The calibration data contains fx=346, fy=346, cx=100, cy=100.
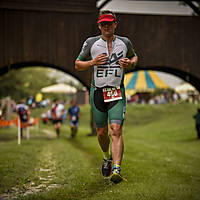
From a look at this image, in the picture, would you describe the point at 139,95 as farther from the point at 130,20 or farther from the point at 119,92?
the point at 119,92

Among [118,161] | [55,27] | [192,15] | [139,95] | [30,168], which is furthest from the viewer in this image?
[139,95]

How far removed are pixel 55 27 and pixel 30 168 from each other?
10.5 m

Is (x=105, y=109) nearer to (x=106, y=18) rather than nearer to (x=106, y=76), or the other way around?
(x=106, y=76)

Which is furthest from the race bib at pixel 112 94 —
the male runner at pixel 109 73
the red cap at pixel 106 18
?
the red cap at pixel 106 18

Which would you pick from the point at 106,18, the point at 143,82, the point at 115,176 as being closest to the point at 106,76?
the point at 106,18

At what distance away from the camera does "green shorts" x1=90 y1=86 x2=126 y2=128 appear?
16.0 feet

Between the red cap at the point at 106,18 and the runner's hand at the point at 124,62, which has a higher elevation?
the red cap at the point at 106,18

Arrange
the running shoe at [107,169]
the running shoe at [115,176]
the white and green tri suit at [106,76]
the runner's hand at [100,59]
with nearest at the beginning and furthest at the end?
the running shoe at [115,176] < the runner's hand at [100,59] < the white and green tri suit at [106,76] < the running shoe at [107,169]

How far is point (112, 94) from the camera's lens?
16.1 ft

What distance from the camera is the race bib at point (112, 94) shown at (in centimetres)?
491

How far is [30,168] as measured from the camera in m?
7.07

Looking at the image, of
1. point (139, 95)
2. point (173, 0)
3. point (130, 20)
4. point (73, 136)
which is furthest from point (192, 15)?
point (139, 95)

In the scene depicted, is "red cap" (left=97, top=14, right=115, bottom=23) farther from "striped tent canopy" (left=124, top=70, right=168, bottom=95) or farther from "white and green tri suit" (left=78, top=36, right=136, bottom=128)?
"striped tent canopy" (left=124, top=70, right=168, bottom=95)

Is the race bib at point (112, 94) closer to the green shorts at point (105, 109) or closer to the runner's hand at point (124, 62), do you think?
the green shorts at point (105, 109)
